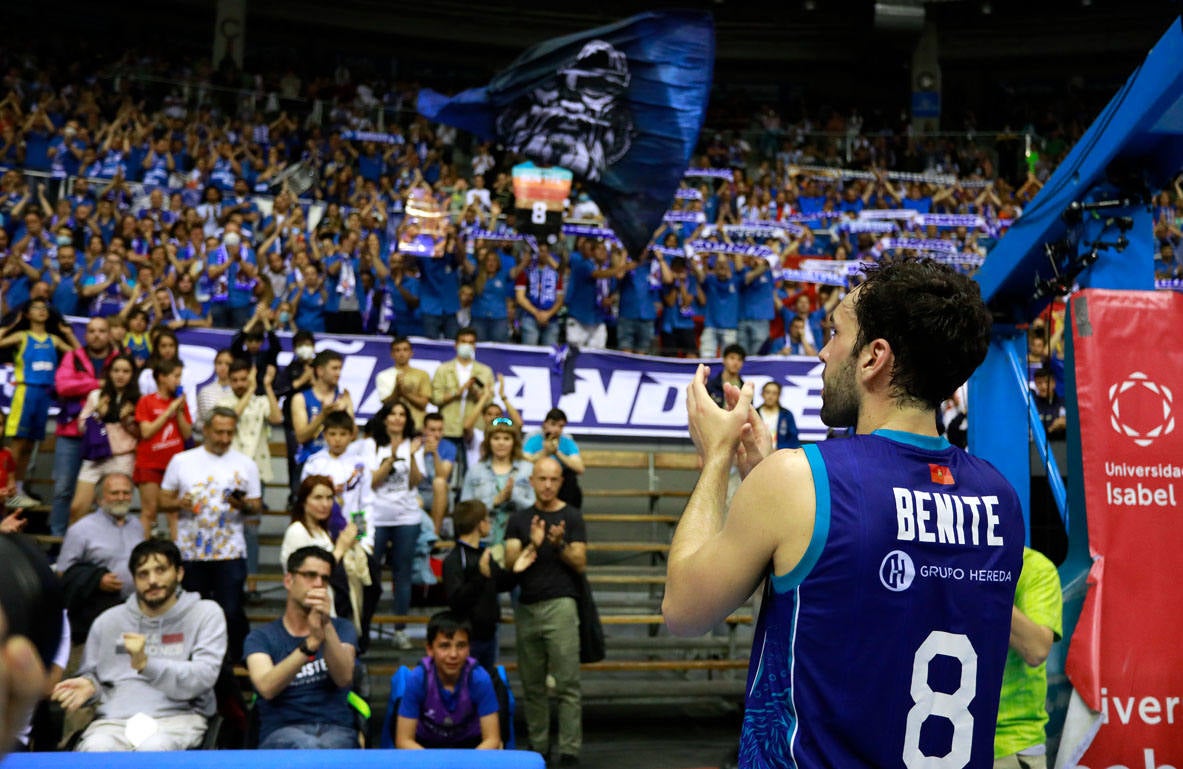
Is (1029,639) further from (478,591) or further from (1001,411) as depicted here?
(478,591)

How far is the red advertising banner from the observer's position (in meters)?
4.95

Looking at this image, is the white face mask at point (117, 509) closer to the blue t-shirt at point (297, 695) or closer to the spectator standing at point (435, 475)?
the blue t-shirt at point (297, 695)

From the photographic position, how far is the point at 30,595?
1414 mm

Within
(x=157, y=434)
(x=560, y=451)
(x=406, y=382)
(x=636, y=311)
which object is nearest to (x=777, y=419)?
(x=560, y=451)

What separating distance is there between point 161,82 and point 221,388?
11833 mm

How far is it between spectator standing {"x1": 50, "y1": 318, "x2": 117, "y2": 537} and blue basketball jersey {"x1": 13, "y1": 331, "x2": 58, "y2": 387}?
12 cm

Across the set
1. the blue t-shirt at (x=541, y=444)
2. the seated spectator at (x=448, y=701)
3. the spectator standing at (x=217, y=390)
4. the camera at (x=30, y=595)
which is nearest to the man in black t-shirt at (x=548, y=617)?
the seated spectator at (x=448, y=701)

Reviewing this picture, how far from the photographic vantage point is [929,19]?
25.1m

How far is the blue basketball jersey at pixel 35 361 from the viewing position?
1002cm

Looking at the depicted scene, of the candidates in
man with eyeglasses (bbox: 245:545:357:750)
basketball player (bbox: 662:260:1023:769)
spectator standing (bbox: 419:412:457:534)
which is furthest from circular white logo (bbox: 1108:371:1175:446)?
spectator standing (bbox: 419:412:457:534)

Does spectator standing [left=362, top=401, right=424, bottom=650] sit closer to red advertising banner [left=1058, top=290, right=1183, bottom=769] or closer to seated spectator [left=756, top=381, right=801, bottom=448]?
seated spectator [left=756, top=381, right=801, bottom=448]

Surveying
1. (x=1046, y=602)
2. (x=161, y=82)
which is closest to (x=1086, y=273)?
(x=1046, y=602)

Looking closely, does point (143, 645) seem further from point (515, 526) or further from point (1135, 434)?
point (1135, 434)

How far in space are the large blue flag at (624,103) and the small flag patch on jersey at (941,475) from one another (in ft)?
31.6
